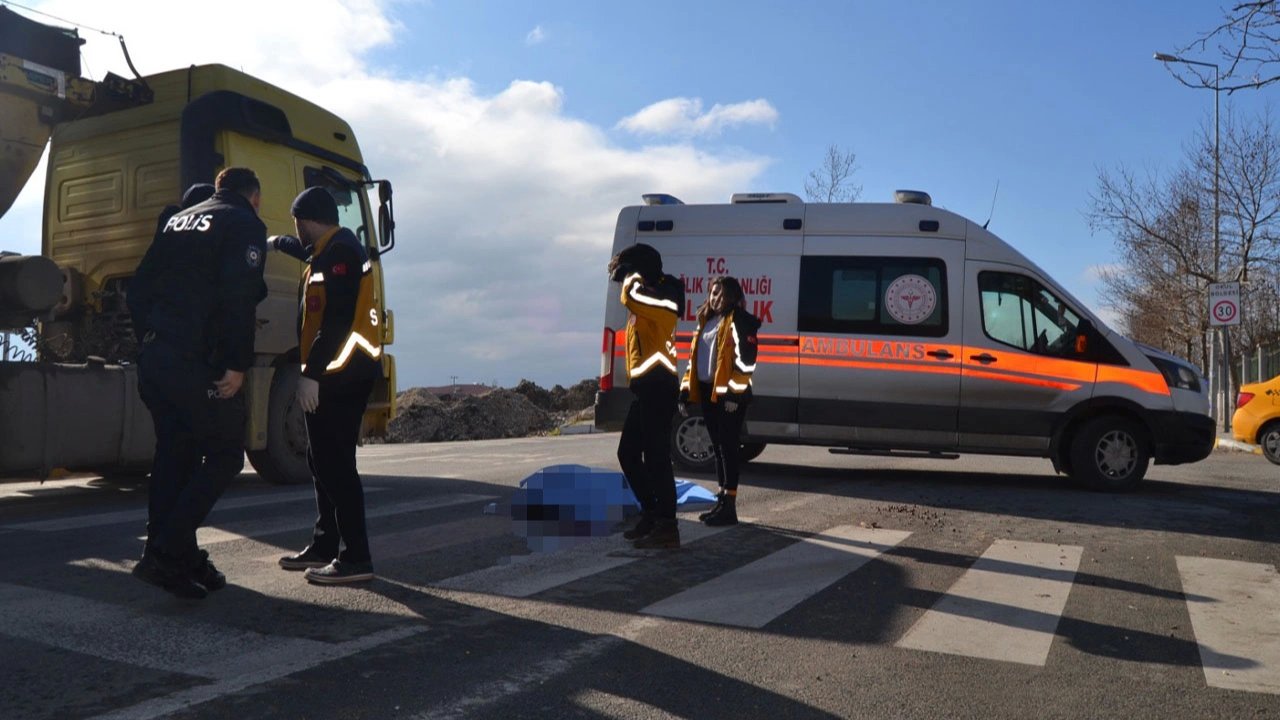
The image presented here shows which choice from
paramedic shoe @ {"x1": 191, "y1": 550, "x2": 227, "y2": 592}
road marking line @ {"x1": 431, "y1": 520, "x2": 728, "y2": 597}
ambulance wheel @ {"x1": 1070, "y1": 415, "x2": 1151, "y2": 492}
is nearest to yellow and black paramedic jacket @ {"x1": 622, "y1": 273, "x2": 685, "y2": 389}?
road marking line @ {"x1": 431, "y1": 520, "x2": 728, "y2": 597}

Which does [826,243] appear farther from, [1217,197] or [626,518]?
[1217,197]

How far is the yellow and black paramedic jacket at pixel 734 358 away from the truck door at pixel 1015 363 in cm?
381

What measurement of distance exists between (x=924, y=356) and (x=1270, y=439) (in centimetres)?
781

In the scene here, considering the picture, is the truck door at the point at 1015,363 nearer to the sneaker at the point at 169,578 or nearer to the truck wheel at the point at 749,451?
the truck wheel at the point at 749,451

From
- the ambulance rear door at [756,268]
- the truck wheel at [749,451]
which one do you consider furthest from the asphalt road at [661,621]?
the truck wheel at [749,451]

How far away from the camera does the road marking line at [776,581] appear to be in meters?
4.57

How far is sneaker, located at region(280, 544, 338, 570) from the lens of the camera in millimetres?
5211

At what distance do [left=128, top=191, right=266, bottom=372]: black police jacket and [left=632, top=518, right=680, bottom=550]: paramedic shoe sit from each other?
256 cm

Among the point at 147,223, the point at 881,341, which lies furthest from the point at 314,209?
the point at 881,341

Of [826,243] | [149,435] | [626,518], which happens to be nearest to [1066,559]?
[626,518]

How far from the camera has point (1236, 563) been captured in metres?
6.27

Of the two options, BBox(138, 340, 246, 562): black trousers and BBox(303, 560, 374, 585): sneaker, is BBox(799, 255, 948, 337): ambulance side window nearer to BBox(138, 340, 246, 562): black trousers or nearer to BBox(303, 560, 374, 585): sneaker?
BBox(303, 560, 374, 585): sneaker

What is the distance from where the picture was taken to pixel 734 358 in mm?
7172

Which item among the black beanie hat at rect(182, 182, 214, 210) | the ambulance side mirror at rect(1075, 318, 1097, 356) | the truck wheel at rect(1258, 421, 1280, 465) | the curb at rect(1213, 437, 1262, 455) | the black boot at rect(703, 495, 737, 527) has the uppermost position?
the black beanie hat at rect(182, 182, 214, 210)
